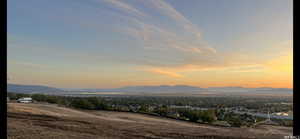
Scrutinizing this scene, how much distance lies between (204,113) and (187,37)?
416 centimetres

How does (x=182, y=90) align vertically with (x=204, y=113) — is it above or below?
below

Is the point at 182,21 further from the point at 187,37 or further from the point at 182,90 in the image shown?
the point at 182,90

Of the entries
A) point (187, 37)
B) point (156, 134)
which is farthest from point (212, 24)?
point (156, 134)

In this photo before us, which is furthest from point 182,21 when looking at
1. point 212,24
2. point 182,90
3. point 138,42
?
point 182,90

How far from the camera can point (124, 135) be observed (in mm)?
Result: 3680

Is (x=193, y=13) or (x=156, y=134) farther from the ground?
(x=193, y=13)

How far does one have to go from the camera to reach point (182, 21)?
503cm

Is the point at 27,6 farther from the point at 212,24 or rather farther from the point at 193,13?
the point at 212,24

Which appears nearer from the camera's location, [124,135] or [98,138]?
[98,138]
